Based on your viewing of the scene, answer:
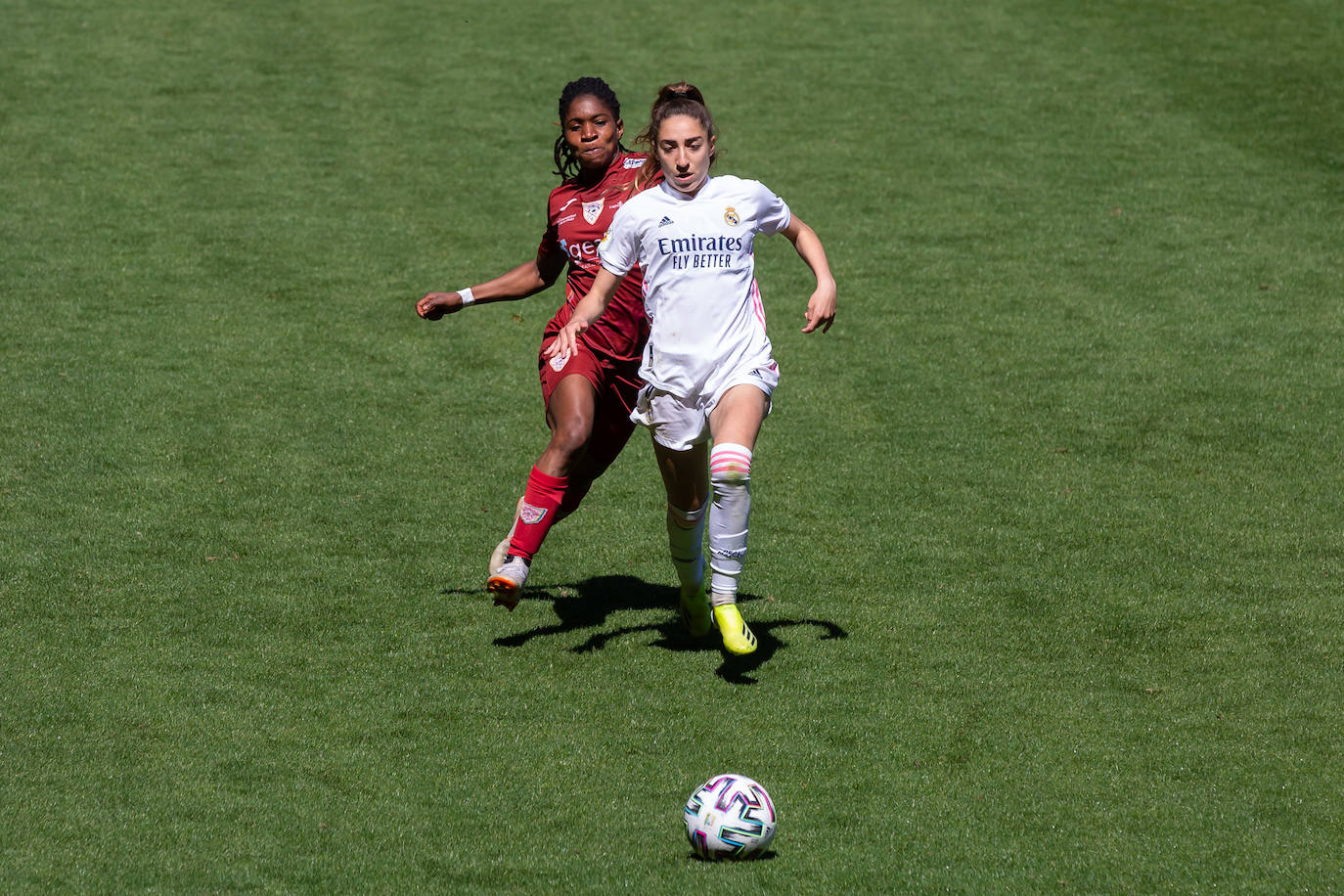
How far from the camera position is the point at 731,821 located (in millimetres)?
5156

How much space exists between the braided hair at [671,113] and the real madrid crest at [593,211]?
0.41m

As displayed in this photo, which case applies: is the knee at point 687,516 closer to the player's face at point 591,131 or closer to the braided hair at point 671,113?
the braided hair at point 671,113

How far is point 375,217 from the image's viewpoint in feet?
42.5

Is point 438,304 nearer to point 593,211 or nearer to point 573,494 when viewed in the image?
point 593,211

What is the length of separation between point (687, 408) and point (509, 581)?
108 centimetres

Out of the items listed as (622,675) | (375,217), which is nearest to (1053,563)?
(622,675)

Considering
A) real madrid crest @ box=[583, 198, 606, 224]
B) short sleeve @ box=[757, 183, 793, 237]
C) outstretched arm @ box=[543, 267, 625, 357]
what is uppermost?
short sleeve @ box=[757, 183, 793, 237]

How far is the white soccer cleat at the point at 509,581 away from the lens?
6543 mm

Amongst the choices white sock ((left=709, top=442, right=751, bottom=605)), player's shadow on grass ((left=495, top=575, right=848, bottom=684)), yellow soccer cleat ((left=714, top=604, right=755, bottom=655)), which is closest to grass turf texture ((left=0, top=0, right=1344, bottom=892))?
player's shadow on grass ((left=495, top=575, right=848, bottom=684))

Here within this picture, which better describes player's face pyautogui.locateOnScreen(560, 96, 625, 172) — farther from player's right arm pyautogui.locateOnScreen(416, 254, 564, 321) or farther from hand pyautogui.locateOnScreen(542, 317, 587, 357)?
hand pyautogui.locateOnScreen(542, 317, 587, 357)

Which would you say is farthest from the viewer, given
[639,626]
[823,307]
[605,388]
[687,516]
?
[639,626]

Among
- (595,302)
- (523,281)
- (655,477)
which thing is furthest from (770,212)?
(655,477)

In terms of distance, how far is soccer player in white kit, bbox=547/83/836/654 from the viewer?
6277 millimetres

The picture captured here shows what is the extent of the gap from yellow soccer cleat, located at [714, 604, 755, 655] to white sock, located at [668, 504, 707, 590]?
56 centimetres
